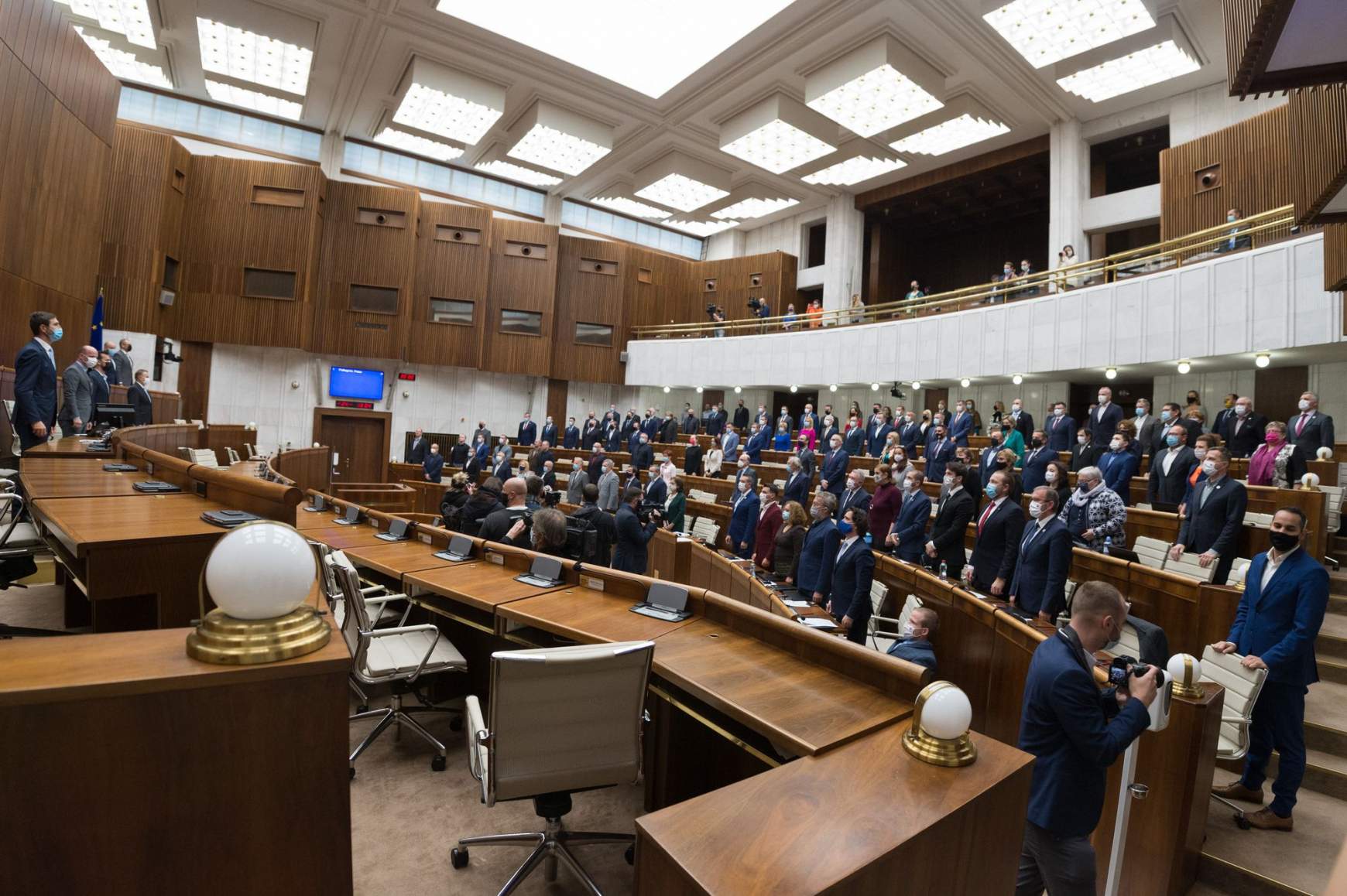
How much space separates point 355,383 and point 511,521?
12.3m

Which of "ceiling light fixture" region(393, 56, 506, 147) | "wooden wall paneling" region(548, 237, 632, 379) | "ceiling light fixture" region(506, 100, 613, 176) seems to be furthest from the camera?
"wooden wall paneling" region(548, 237, 632, 379)

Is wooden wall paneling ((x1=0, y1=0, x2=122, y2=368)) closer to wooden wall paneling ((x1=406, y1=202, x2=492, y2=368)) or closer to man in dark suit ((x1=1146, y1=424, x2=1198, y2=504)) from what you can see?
wooden wall paneling ((x1=406, y1=202, x2=492, y2=368))

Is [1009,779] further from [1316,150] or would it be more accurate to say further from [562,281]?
[562,281]

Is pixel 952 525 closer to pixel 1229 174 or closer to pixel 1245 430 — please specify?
pixel 1245 430

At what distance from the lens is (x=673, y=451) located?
43.2 ft

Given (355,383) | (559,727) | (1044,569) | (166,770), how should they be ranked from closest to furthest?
(166,770), (559,727), (1044,569), (355,383)

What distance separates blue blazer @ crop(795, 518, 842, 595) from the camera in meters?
4.87

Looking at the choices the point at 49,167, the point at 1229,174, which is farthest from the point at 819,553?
the point at 1229,174

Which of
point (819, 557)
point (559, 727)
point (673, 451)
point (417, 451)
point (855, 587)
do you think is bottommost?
point (559, 727)

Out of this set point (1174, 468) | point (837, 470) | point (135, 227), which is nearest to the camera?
point (1174, 468)

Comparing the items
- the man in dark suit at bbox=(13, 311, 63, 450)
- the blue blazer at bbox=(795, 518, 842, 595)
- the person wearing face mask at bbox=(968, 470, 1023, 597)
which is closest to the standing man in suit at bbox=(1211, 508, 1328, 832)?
the person wearing face mask at bbox=(968, 470, 1023, 597)

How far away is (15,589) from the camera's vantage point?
370cm

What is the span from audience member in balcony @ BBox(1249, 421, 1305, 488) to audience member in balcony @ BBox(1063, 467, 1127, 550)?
1.98m

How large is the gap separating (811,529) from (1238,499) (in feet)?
10.3
